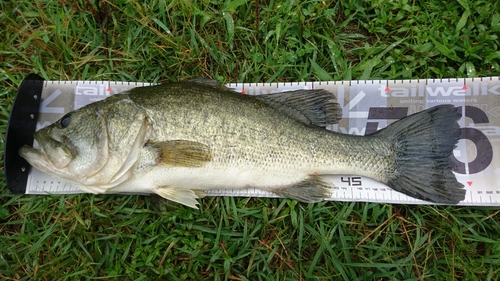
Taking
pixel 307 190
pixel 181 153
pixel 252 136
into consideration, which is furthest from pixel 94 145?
pixel 307 190

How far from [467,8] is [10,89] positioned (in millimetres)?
4913

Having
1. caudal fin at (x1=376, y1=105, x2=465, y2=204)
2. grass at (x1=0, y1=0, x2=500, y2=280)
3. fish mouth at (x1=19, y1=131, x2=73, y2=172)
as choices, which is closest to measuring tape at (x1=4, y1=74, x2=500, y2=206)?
grass at (x1=0, y1=0, x2=500, y2=280)

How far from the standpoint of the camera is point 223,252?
10.6 feet

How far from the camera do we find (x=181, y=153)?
2877 millimetres

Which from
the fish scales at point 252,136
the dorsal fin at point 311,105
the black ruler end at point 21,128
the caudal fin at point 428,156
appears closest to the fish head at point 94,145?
the fish scales at point 252,136

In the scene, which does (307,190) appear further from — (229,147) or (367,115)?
(367,115)

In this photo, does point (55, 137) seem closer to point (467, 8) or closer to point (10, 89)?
point (10, 89)

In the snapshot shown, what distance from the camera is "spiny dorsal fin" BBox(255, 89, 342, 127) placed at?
3250mm

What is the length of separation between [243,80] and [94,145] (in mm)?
1615

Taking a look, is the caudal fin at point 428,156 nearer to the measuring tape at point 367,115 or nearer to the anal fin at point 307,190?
the measuring tape at point 367,115

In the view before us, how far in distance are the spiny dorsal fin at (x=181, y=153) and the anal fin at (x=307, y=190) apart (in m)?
0.75

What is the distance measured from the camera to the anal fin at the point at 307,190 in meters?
3.20

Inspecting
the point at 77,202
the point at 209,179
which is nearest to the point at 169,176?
the point at 209,179

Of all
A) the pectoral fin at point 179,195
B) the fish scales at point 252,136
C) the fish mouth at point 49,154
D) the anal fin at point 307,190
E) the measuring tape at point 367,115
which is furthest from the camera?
the measuring tape at point 367,115
